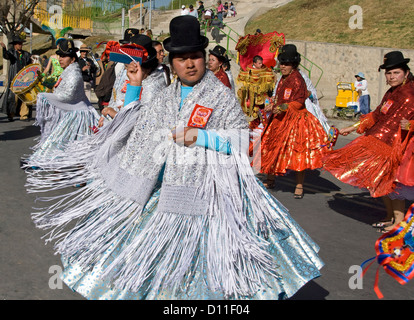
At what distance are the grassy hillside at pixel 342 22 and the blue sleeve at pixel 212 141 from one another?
20113mm

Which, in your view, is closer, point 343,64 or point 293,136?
point 293,136

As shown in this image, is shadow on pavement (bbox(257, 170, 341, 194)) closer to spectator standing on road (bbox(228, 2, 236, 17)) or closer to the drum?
the drum


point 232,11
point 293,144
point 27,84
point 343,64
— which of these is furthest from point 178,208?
point 232,11

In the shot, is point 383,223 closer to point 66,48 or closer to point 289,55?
point 289,55

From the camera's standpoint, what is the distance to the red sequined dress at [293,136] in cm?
749

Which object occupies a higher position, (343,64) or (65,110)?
(343,64)

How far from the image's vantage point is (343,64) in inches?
845

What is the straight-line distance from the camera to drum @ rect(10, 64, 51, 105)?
32.5 feet

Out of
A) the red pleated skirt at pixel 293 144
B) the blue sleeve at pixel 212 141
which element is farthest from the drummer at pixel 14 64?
Answer: the blue sleeve at pixel 212 141

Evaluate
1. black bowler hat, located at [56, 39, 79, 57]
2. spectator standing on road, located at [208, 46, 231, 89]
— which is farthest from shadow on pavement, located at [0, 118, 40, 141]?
spectator standing on road, located at [208, 46, 231, 89]

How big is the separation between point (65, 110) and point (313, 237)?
4.00 meters

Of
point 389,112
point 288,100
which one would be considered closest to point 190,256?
point 389,112

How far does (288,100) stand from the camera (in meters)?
7.55
